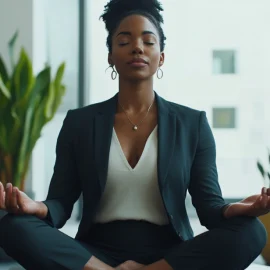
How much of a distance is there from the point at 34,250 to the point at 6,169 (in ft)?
4.54

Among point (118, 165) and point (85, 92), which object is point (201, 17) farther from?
point (118, 165)

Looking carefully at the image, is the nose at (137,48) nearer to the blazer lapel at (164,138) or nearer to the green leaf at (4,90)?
the blazer lapel at (164,138)

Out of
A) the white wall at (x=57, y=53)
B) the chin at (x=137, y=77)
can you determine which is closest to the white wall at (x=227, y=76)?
the white wall at (x=57, y=53)

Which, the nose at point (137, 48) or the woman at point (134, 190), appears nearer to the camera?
the woman at point (134, 190)

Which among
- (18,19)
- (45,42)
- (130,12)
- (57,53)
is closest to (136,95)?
(130,12)

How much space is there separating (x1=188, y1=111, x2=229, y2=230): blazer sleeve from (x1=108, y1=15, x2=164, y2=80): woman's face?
0.23 meters

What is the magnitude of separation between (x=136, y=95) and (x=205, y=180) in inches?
13.0

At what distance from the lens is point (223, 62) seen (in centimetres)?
385

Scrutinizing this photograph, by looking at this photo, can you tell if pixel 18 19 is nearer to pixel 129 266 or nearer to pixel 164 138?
pixel 164 138

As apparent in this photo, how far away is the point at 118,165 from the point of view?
5.62 feet

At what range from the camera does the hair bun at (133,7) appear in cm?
181

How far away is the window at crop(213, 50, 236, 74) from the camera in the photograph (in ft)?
12.6

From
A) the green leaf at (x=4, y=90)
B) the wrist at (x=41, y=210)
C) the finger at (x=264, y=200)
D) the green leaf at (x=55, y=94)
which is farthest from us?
the green leaf at (x=55, y=94)

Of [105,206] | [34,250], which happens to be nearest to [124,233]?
[105,206]
